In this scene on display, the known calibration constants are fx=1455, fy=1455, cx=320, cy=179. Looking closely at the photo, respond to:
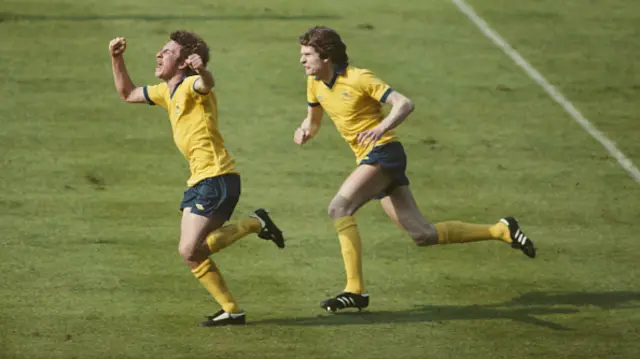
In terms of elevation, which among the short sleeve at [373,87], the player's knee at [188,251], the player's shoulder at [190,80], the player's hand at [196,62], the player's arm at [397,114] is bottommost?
the player's knee at [188,251]

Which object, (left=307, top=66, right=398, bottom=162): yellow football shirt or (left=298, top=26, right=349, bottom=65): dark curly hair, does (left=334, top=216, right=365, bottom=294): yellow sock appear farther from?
(left=298, top=26, right=349, bottom=65): dark curly hair

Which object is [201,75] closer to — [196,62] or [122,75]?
[196,62]

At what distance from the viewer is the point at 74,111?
59.9ft

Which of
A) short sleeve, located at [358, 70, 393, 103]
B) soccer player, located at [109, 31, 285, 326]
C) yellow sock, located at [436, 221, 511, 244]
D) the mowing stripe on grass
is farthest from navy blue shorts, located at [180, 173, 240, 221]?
the mowing stripe on grass

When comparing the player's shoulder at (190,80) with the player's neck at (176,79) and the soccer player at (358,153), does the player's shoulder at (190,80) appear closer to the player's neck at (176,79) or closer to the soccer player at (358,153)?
the player's neck at (176,79)

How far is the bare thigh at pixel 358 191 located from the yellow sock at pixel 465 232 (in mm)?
750

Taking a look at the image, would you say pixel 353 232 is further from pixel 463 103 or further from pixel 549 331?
pixel 463 103

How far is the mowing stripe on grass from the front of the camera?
17.0m

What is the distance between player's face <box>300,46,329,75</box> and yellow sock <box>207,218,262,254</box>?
1355 millimetres

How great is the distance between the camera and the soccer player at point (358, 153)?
38.7 ft

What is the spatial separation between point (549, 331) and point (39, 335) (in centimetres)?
404

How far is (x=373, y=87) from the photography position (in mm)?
11711

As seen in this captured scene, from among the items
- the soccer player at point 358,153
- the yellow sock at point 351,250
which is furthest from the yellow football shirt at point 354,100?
the yellow sock at point 351,250

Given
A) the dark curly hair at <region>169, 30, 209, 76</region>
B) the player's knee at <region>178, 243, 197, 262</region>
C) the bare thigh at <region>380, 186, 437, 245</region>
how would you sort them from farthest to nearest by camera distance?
1. the bare thigh at <region>380, 186, 437, 245</region>
2. the dark curly hair at <region>169, 30, 209, 76</region>
3. the player's knee at <region>178, 243, 197, 262</region>
